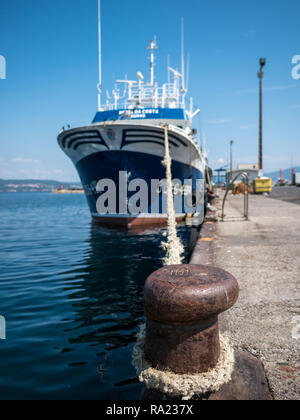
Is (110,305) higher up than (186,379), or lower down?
lower down

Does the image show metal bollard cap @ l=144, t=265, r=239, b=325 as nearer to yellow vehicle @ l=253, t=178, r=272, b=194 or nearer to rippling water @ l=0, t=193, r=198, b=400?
rippling water @ l=0, t=193, r=198, b=400

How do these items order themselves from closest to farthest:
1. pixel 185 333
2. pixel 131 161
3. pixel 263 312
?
pixel 185 333 < pixel 263 312 < pixel 131 161

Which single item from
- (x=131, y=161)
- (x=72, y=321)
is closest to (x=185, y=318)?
(x=72, y=321)

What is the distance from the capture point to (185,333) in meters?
2.02

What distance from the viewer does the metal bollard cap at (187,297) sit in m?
1.92

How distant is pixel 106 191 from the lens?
14320 mm

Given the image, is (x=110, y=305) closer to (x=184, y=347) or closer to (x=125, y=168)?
(x=184, y=347)

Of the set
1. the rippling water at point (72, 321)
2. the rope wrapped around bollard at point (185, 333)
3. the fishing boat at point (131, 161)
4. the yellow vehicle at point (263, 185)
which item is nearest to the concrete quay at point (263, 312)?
the rope wrapped around bollard at point (185, 333)

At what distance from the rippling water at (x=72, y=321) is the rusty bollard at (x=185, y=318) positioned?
3.63 feet

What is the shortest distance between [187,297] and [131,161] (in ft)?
37.0

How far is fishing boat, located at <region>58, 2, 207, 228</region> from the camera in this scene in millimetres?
12492

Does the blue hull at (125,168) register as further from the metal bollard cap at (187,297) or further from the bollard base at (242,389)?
the bollard base at (242,389)
